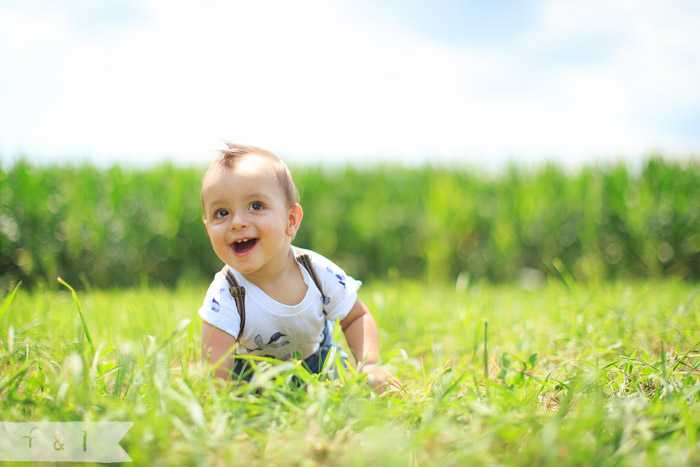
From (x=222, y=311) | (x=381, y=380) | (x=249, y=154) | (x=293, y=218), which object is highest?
(x=249, y=154)

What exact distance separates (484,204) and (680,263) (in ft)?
10.2

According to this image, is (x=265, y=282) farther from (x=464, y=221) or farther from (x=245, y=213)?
(x=464, y=221)

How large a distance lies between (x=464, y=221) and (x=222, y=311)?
18.3 ft

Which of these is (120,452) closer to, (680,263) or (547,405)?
(547,405)

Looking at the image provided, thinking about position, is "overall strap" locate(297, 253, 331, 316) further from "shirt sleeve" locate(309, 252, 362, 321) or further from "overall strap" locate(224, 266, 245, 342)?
"overall strap" locate(224, 266, 245, 342)

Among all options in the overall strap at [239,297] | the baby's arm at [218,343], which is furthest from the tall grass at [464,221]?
the baby's arm at [218,343]

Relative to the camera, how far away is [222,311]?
6.30ft

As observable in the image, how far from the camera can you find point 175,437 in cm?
124

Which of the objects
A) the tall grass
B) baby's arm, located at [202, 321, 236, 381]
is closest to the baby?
baby's arm, located at [202, 321, 236, 381]

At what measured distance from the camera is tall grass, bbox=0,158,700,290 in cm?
667

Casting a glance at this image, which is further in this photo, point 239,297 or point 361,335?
point 361,335

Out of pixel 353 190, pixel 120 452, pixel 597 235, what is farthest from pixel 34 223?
pixel 597 235

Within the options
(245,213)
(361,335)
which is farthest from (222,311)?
(361,335)

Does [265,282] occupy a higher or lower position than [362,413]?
higher
